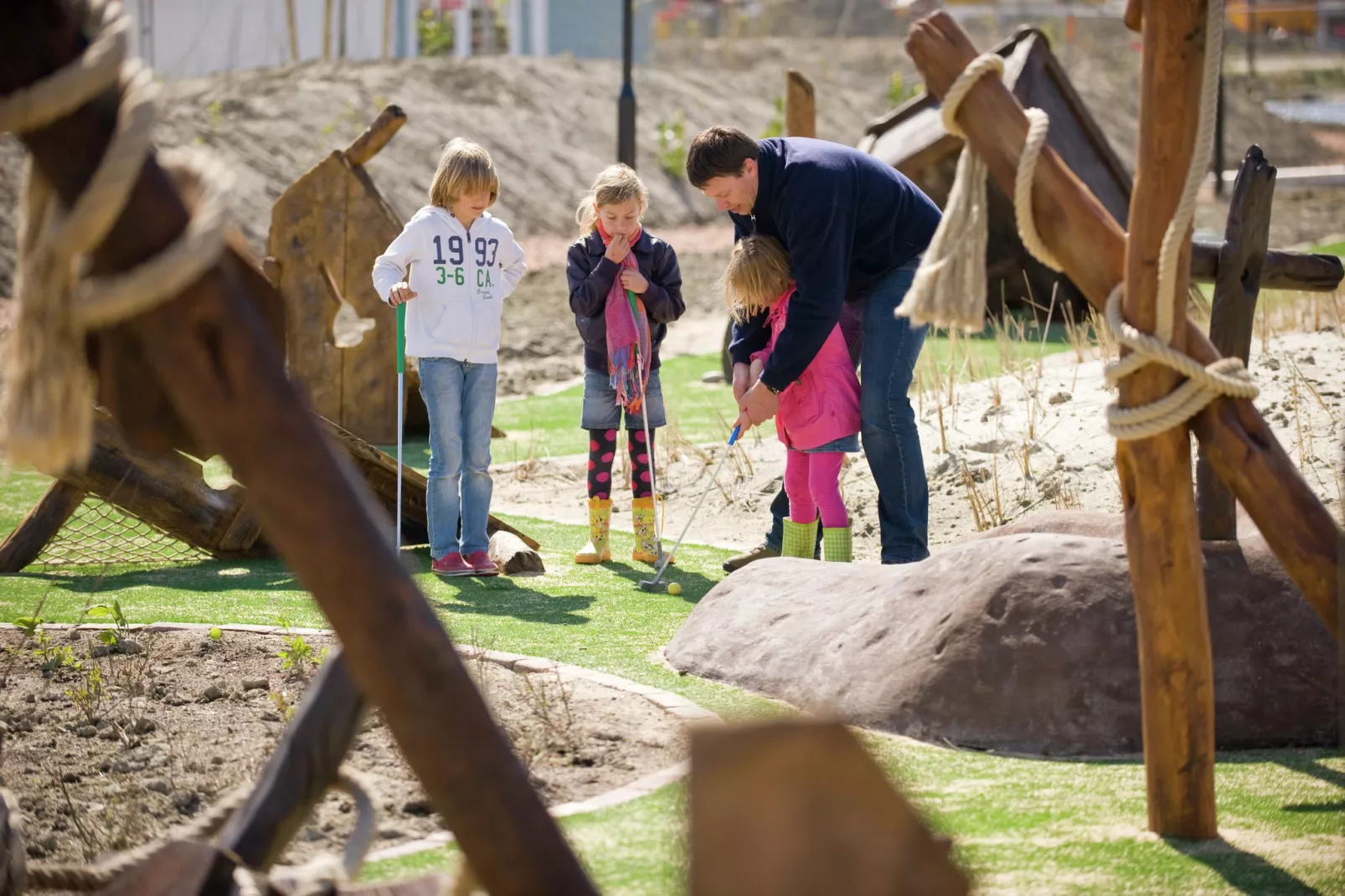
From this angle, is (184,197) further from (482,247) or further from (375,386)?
(375,386)

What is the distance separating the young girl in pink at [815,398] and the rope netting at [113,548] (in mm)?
2774

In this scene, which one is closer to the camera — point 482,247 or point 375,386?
point 482,247

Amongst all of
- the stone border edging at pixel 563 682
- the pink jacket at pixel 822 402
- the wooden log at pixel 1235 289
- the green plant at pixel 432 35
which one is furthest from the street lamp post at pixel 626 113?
the green plant at pixel 432 35

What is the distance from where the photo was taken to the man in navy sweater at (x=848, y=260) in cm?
555

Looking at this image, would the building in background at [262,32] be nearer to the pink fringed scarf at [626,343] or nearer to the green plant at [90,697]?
the pink fringed scarf at [626,343]

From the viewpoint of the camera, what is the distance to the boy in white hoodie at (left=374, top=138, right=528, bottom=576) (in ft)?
20.7

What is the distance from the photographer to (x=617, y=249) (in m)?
6.49

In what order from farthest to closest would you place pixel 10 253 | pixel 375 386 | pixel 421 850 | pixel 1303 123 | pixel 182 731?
pixel 1303 123 < pixel 10 253 < pixel 375 386 < pixel 182 731 < pixel 421 850

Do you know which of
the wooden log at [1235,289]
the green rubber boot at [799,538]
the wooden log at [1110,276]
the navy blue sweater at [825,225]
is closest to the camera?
the wooden log at [1110,276]

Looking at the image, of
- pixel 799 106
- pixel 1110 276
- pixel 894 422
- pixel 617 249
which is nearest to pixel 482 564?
pixel 617 249

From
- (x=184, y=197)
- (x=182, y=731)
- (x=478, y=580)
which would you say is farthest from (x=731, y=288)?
(x=184, y=197)

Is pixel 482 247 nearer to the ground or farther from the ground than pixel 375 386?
farther from the ground

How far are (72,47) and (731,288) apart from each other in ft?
13.6

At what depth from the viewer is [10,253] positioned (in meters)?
16.9
